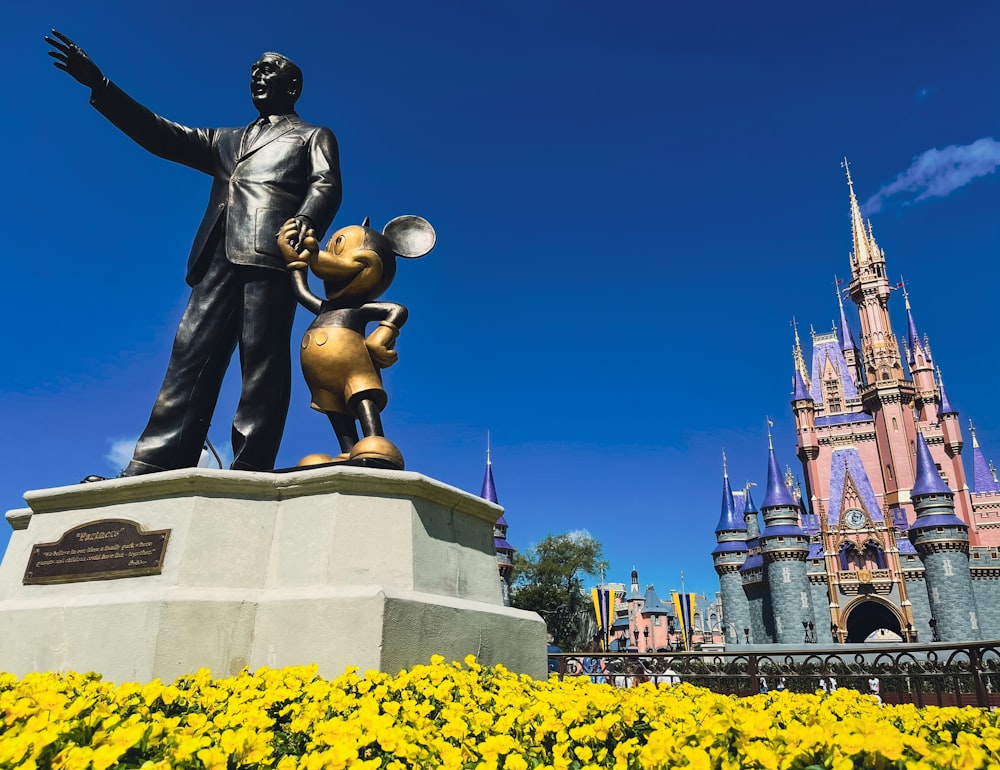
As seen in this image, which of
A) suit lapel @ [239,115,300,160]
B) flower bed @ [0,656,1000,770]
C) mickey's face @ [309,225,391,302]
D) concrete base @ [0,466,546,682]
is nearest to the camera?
flower bed @ [0,656,1000,770]

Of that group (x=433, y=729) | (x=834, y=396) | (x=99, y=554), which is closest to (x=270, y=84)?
(x=99, y=554)

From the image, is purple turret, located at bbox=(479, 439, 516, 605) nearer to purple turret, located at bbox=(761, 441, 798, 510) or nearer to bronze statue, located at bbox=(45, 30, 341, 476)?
purple turret, located at bbox=(761, 441, 798, 510)

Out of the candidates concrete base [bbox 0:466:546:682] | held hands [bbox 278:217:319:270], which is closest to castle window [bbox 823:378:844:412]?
concrete base [bbox 0:466:546:682]

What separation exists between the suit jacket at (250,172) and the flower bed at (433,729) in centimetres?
355

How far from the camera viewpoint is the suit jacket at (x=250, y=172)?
553cm

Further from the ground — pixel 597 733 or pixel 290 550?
pixel 290 550

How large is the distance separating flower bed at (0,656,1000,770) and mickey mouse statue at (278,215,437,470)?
7.09ft

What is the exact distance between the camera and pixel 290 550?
4211 mm

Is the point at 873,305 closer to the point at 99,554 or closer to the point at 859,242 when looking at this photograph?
the point at 859,242

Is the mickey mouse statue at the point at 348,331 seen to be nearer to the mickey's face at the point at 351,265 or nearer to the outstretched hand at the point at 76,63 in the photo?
the mickey's face at the point at 351,265

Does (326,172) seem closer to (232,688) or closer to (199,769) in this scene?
(232,688)

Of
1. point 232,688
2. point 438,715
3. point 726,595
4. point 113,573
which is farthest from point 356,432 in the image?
point 726,595

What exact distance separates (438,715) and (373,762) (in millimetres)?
954

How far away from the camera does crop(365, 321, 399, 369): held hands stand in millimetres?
5258
